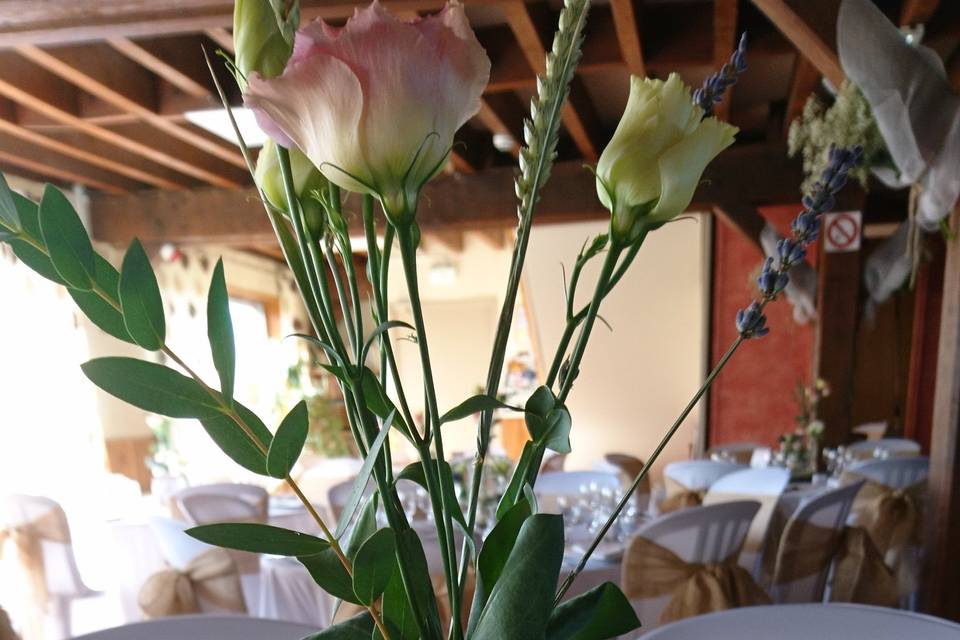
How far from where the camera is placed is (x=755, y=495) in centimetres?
267

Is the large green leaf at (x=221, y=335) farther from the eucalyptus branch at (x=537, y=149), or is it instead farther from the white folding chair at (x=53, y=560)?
the white folding chair at (x=53, y=560)

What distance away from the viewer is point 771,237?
4.44 meters

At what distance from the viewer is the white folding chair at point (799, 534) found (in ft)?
7.95

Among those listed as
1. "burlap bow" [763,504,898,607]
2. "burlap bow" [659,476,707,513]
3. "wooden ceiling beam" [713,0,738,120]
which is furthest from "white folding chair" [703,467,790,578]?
"wooden ceiling beam" [713,0,738,120]

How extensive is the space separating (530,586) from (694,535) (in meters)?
1.96

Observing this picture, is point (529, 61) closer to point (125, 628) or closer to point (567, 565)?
point (567, 565)

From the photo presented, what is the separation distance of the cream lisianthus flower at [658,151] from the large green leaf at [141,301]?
255mm

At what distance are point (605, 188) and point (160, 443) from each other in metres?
4.85

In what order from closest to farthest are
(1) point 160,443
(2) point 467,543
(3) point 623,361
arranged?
(2) point 467,543, (1) point 160,443, (3) point 623,361

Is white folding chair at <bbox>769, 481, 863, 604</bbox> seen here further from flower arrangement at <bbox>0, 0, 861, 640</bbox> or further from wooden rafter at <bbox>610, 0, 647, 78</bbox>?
flower arrangement at <bbox>0, 0, 861, 640</bbox>

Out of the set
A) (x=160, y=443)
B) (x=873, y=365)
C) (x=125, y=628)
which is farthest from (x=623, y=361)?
(x=125, y=628)

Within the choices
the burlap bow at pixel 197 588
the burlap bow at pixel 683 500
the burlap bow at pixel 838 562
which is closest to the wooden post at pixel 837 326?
the burlap bow at pixel 683 500

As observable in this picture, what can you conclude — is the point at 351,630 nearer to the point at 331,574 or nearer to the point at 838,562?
the point at 331,574

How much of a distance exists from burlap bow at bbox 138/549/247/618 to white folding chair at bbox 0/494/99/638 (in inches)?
34.9
